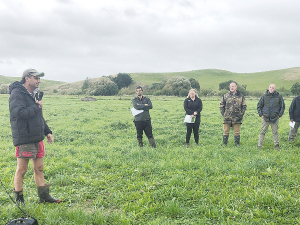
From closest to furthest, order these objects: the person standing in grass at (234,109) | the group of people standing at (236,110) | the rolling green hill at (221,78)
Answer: the group of people standing at (236,110), the person standing in grass at (234,109), the rolling green hill at (221,78)

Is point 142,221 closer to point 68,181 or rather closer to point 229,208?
point 229,208

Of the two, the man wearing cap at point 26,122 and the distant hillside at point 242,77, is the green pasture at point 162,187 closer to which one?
the man wearing cap at point 26,122

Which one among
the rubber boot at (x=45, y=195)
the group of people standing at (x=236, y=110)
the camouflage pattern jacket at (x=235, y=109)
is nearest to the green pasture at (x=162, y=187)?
the rubber boot at (x=45, y=195)

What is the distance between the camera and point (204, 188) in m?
5.36

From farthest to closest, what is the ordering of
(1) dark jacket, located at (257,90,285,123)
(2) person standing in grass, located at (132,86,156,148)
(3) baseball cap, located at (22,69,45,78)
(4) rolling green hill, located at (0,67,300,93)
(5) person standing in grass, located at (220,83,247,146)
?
1. (4) rolling green hill, located at (0,67,300,93)
2. (5) person standing in grass, located at (220,83,247,146)
3. (2) person standing in grass, located at (132,86,156,148)
4. (1) dark jacket, located at (257,90,285,123)
5. (3) baseball cap, located at (22,69,45,78)

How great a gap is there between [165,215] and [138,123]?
5.64 metres

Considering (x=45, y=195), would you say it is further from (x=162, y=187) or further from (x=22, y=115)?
(x=162, y=187)

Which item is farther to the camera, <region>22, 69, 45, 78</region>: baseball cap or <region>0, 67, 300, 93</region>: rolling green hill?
<region>0, 67, 300, 93</region>: rolling green hill

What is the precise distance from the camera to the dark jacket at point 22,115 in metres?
4.29

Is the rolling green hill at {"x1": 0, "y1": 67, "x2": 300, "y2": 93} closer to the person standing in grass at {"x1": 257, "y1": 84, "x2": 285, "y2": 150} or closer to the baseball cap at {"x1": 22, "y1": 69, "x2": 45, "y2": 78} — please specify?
the person standing in grass at {"x1": 257, "y1": 84, "x2": 285, "y2": 150}

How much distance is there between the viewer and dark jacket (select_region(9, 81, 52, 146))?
4.29m

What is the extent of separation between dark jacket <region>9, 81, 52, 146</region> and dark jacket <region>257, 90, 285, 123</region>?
843 centimetres

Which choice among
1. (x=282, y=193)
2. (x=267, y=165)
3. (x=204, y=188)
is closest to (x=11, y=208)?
(x=204, y=188)

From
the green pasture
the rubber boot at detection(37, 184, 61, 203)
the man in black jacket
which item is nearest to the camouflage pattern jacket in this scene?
A: the green pasture
